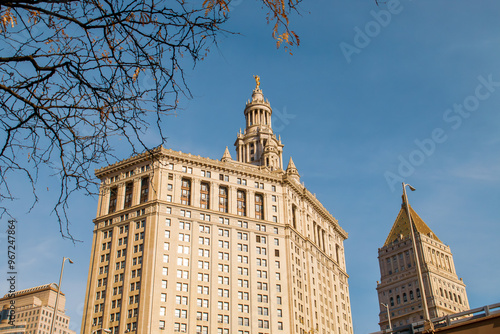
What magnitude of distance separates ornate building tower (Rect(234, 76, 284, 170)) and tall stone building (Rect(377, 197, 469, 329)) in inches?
1918

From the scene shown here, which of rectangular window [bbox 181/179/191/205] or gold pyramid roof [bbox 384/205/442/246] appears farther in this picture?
gold pyramid roof [bbox 384/205/442/246]

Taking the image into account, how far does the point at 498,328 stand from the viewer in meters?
21.2

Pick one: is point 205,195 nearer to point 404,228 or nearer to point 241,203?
point 241,203

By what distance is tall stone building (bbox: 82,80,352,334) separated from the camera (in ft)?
294

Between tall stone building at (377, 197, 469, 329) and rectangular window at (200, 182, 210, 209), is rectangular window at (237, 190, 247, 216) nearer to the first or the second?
rectangular window at (200, 182, 210, 209)

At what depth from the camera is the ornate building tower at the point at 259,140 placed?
424 feet

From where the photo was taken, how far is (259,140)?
136 metres

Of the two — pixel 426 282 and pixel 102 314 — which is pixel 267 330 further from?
pixel 426 282

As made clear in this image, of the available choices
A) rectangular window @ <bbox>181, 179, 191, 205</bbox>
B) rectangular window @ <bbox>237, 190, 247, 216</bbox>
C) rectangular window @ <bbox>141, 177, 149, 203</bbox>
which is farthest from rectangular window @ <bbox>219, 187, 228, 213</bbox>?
rectangular window @ <bbox>141, 177, 149, 203</bbox>

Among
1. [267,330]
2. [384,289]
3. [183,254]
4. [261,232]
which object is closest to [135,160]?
[183,254]

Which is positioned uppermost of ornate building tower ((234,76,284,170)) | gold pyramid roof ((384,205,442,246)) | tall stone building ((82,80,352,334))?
ornate building tower ((234,76,284,170))

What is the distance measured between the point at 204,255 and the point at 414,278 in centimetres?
7433

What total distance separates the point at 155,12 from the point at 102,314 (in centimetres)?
8934

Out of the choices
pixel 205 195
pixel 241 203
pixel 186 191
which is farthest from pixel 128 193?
pixel 241 203
